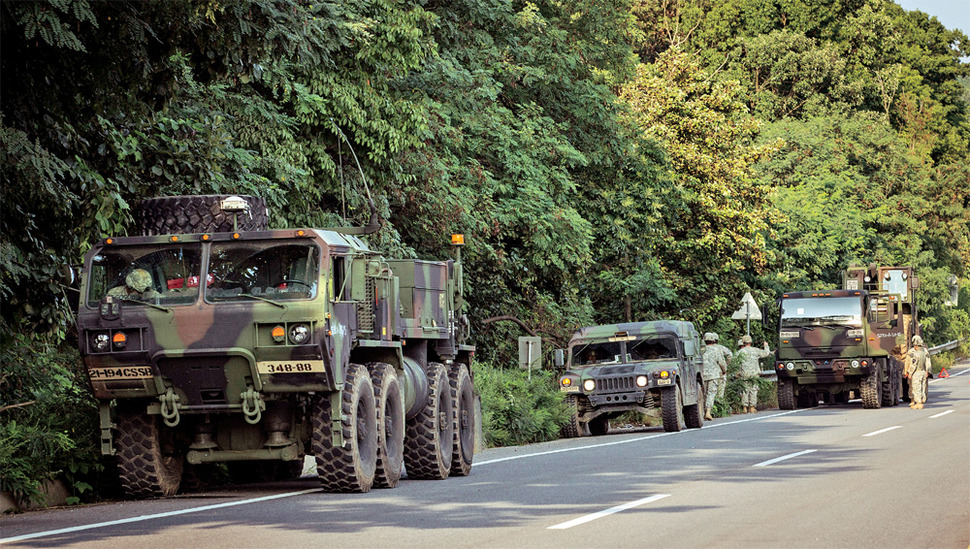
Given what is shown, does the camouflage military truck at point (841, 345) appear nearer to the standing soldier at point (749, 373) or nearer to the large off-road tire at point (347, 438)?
the standing soldier at point (749, 373)

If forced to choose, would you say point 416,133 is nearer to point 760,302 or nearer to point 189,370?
point 189,370

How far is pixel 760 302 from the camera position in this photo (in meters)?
45.2

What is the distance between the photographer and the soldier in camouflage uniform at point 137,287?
44.8 feet

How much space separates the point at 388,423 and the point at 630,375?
430 inches

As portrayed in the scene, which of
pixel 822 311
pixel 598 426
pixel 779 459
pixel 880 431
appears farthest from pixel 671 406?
pixel 822 311

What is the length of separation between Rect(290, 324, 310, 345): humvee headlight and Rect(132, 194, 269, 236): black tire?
1.87m

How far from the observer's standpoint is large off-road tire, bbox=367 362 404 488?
14672mm

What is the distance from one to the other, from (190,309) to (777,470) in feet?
23.4

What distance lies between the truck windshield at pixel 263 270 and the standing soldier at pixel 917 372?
22.6 m

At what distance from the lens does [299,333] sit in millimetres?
13297

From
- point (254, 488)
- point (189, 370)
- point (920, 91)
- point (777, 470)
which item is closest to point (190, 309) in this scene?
point (189, 370)

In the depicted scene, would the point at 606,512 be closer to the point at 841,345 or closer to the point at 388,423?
the point at 388,423

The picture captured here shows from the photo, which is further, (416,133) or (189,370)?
(416,133)

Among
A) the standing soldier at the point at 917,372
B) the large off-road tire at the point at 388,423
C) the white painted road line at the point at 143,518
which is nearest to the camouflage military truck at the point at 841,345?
the standing soldier at the point at 917,372
